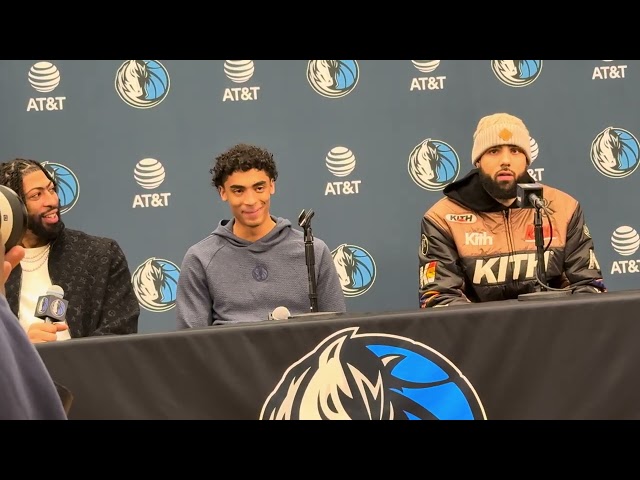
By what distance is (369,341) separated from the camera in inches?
95.3

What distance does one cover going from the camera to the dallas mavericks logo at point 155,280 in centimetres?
454

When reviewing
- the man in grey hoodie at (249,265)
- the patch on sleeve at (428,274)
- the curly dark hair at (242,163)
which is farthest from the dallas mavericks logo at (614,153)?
the curly dark hair at (242,163)

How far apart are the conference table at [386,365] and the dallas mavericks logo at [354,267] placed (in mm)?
2081

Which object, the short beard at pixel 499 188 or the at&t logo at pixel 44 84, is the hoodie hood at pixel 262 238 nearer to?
the short beard at pixel 499 188

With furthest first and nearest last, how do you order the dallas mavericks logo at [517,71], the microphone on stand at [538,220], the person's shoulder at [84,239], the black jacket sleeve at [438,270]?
1. the dallas mavericks logo at [517,71]
2. the person's shoulder at [84,239]
3. the black jacket sleeve at [438,270]
4. the microphone on stand at [538,220]

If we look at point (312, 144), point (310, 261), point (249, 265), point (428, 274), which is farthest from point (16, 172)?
point (428, 274)

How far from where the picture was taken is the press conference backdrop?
4.54 meters

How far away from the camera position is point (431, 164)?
179 inches

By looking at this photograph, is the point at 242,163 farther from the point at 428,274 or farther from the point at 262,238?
the point at 428,274

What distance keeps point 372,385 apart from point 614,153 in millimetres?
2715

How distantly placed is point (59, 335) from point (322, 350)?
0.87 m

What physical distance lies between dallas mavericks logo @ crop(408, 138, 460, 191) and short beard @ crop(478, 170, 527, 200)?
2.61ft
